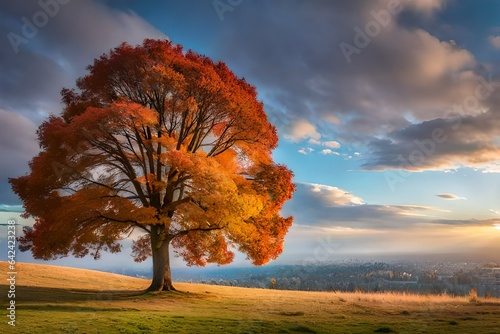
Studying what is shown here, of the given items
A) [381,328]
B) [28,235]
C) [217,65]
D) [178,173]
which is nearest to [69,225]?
[28,235]

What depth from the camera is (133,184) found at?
3216cm

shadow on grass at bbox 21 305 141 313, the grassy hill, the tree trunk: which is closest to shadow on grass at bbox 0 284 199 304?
the grassy hill

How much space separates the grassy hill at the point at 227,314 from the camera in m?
16.6

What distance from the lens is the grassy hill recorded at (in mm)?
16562

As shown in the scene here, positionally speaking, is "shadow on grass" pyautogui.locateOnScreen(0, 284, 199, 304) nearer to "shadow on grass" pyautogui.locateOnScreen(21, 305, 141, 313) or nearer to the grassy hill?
the grassy hill

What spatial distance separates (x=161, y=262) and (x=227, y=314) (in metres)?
11.6

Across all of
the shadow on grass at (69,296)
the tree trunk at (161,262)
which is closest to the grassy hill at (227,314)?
the shadow on grass at (69,296)

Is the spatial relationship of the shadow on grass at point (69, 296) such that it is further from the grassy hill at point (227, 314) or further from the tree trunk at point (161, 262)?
the tree trunk at point (161, 262)

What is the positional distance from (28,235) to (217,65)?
683 inches

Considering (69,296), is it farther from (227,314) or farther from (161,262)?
(227,314)

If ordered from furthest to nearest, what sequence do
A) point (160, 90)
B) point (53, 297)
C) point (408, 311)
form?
1. point (160, 90)
2. point (53, 297)
3. point (408, 311)

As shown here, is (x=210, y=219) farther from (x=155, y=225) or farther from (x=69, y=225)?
(x=69, y=225)

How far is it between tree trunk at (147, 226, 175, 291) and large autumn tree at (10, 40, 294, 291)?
69 millimetres

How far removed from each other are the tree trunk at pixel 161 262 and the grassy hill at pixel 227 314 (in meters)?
1.65
